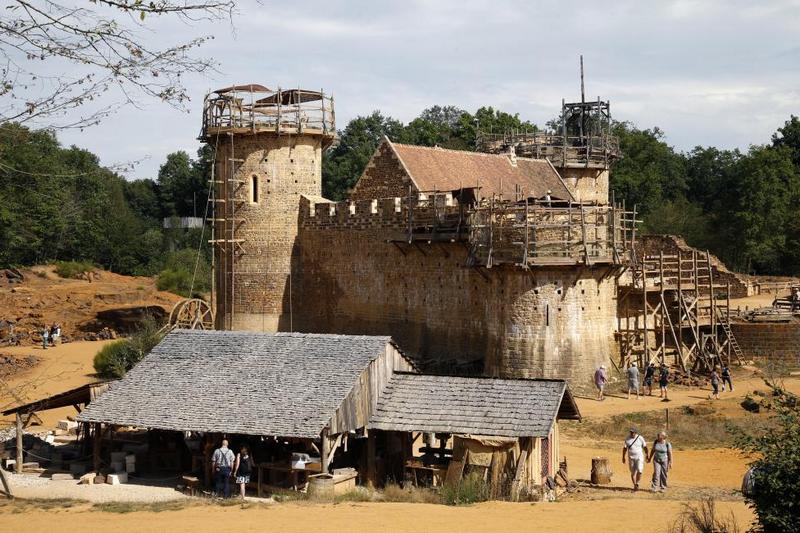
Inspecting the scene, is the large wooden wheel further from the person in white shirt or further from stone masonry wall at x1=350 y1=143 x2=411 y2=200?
the person in white shirt

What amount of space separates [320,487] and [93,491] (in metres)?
4.43

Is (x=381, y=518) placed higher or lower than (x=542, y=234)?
lower

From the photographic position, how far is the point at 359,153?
68.9m

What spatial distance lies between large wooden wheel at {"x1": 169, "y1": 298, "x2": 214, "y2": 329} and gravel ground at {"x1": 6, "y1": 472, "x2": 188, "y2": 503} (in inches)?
613

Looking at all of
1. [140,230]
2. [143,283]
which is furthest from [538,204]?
[140,230]

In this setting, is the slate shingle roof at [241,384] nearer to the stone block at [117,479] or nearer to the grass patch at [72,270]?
the stone block at [117,479]

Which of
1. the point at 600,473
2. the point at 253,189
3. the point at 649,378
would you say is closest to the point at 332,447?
the point at 600,473

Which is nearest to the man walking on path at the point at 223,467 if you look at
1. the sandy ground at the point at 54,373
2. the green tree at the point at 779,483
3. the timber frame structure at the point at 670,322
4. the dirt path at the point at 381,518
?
the dirt path at the point at 381,518

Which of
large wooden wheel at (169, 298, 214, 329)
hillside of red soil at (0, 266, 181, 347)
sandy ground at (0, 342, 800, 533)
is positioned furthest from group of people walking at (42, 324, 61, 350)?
sandy ground at (0, 342, 800, 533)

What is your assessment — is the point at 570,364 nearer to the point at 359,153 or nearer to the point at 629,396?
the point at 629,396

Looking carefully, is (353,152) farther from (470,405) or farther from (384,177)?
(470,405)

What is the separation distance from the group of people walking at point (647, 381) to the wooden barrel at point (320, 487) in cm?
1131

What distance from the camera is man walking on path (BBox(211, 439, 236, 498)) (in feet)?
60.5

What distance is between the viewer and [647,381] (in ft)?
94.4
